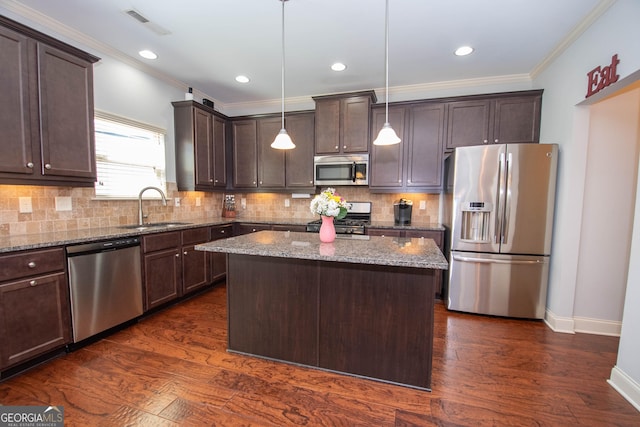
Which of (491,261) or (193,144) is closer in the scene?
(491,261)

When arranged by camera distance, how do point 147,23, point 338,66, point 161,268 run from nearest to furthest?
point 147,23
point 161,268
point 338,66

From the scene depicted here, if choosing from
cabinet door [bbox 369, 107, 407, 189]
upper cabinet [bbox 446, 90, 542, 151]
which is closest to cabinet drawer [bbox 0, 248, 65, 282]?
cabinet door [bbox 369, 107, 407, 189]

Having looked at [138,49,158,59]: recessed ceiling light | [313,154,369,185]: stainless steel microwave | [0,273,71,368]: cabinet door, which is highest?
[138,49,158,59]: recessed ceiling light

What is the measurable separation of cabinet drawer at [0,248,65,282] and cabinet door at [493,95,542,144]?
14.7ft

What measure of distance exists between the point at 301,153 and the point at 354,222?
4.33 feet

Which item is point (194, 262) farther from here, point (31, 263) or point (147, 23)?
point (147, 23)

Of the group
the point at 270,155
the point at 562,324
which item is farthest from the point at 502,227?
the point at 270,155

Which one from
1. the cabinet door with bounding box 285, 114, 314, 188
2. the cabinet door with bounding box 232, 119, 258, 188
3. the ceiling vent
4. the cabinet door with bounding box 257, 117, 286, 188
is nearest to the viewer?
the ceiling vent

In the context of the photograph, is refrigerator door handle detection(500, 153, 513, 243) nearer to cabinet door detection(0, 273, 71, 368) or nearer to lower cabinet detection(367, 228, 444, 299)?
lower cabinet detection(367, 228, 444, 299)

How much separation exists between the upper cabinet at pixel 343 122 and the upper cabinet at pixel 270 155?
0.23m

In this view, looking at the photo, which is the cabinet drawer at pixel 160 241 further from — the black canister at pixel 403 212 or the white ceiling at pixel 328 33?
the black canister at pixel 403 212

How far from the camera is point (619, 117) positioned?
2.44 m

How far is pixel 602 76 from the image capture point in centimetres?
214

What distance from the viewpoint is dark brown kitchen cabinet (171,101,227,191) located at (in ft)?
12.0
